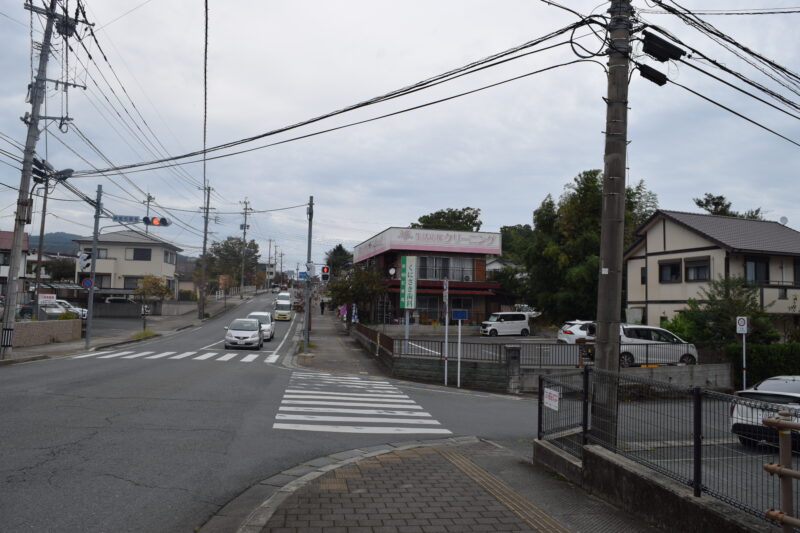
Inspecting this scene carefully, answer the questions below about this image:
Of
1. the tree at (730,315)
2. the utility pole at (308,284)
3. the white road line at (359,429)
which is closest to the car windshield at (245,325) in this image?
the utility pole at (308,284)

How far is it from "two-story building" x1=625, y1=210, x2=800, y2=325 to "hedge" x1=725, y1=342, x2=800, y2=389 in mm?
6028

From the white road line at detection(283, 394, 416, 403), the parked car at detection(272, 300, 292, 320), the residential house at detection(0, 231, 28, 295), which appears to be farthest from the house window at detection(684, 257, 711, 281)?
the residential house at detection(0, 231, 28, 295)

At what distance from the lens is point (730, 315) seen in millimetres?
→ 22656

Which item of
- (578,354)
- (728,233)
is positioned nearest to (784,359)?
(578,354)

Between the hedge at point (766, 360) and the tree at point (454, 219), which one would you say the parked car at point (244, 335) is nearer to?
the hedge at point (766, 360)

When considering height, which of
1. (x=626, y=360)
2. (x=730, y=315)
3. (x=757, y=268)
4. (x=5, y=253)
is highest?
(x=5, y=253)

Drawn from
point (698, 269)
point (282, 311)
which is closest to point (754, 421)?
point (698, 269)

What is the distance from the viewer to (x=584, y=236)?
4081 cm

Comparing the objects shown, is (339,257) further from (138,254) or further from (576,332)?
(576,332)

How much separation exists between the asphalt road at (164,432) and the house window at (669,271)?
18.9 meters

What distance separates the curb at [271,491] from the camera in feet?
17.7

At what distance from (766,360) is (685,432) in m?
20.1

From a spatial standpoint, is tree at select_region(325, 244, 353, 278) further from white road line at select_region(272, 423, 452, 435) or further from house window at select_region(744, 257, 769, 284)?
white road line at select_region(272, 423, 452, 435)

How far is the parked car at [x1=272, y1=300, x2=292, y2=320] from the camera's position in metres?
52.8
